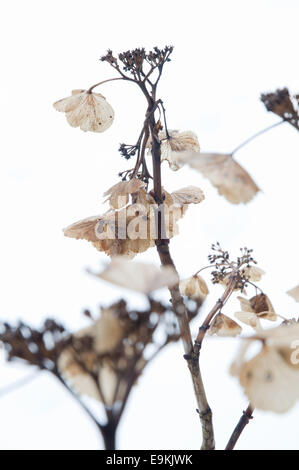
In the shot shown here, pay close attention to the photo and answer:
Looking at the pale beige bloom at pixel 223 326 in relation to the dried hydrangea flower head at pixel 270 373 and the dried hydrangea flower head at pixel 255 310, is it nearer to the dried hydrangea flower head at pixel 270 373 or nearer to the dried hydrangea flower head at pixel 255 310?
the dried hydrangea flower head at pixel 255 310

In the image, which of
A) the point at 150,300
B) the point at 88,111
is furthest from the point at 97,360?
the point at 88,111

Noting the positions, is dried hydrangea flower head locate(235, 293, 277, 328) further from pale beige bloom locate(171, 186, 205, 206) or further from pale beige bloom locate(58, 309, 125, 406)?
pale beige bloom locate(58, 309, 125, 406)

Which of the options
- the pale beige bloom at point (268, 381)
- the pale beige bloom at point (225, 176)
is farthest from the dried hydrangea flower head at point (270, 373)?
the pale beige bloom at point (225, 176)

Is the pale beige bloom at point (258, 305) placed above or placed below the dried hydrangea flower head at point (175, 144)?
below

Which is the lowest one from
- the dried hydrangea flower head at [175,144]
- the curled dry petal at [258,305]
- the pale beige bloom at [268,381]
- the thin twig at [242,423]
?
the thin twig at [242,423]

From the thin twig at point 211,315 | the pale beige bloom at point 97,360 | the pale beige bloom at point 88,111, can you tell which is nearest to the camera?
the pale beige bloom at point 97,360

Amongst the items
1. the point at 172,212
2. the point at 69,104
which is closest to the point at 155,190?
the point at 172,212

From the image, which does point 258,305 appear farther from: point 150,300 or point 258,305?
point 150,300
